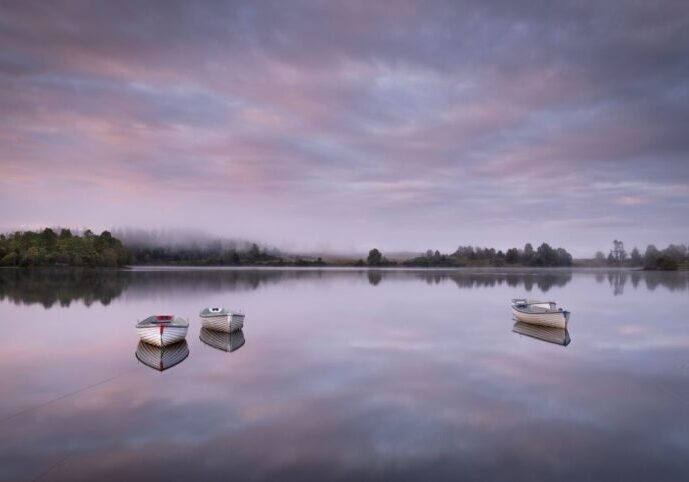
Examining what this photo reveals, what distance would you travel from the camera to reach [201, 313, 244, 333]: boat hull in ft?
98.0

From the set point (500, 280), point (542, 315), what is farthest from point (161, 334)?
point (500, 280)

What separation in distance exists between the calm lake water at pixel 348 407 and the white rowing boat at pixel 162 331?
42.5 inches

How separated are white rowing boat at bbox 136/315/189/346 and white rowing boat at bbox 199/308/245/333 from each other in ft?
11.4

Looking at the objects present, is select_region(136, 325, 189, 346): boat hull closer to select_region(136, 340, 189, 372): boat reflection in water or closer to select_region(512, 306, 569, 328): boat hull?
select_region(136, 340, 189, 372): boat reflection in water

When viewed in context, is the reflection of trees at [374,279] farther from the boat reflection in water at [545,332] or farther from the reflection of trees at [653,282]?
the boat reflection in water at [545,332]

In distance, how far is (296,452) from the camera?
11.5 m

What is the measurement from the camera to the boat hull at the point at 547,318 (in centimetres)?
3281

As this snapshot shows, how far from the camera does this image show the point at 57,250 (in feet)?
590

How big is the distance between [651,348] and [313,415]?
2191 centimetres

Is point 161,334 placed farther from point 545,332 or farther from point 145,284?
point 145,284

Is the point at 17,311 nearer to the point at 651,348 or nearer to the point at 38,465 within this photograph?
the point at 38,465

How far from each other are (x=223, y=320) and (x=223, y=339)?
148cm

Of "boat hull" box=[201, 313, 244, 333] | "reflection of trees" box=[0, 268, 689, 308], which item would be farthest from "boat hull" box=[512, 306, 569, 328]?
"reflection of trees" box=[0, 268, 689, 308]

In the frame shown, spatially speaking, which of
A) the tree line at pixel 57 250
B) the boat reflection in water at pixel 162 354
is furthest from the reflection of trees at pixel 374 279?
the tree line at pixel 57 250
